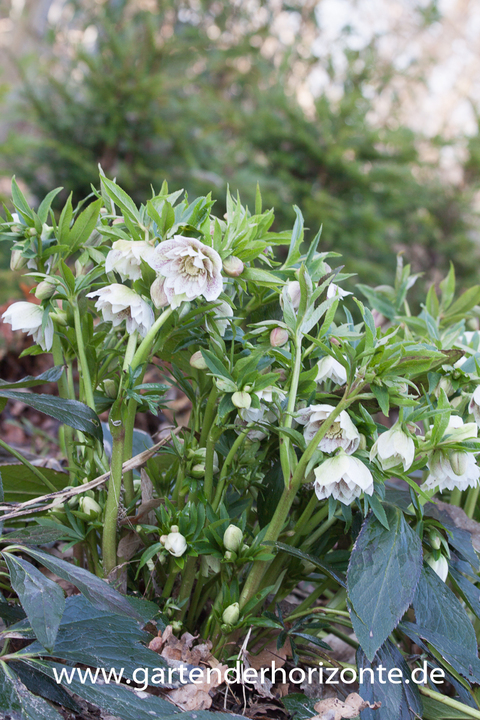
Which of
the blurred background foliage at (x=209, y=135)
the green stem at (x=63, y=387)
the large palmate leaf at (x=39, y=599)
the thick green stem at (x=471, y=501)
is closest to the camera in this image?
the large palmate leaf at (x=39, y=599)

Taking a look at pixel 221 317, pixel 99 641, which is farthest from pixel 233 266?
pixel 99 641

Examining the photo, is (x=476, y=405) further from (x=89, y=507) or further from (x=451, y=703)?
(x=89, y=507)

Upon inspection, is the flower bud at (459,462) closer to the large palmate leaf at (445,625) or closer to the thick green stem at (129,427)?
the large palmate leaf at (445,625)

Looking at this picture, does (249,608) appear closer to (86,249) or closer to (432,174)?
(86,249)

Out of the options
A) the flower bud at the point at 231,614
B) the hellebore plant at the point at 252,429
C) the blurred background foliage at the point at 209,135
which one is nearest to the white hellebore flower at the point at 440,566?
the hellebore plant at the point at 252,429

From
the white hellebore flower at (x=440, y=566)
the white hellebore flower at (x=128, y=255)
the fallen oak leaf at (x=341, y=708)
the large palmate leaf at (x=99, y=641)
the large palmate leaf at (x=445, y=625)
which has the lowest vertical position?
the fallen oak leaf at (x=341, y=708)

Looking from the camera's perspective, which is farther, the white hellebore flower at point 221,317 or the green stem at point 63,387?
the green stem at point 63,387

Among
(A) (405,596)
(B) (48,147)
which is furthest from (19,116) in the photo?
(A) (405,596)
